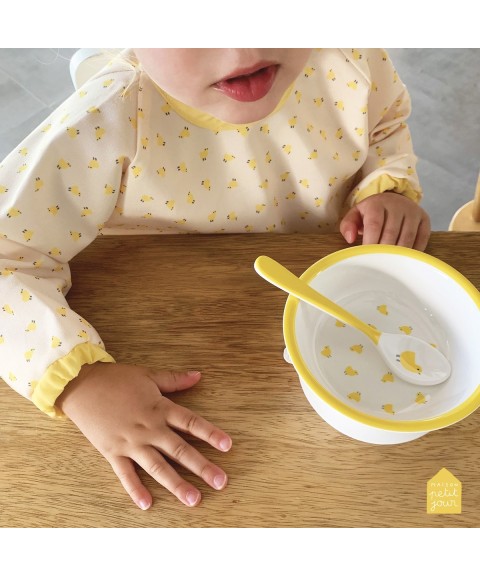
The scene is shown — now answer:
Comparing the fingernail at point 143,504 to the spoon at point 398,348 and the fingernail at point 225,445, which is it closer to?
the fingernail at point 225,445

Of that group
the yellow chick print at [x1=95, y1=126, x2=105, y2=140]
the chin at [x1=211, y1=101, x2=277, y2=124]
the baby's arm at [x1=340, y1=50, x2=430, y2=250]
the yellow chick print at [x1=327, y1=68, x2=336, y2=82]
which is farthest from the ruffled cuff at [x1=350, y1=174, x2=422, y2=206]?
the yellow chick print at [x1=95, y1=126, x2=105, y2=140]

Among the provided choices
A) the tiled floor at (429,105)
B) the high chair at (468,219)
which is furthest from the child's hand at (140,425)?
the tiled floor at (429,105)

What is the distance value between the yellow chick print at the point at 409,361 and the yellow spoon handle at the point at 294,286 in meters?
0.06

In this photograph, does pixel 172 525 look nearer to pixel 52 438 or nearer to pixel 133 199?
pixel 52 438

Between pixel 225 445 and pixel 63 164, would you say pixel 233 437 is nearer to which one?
pixel 225 445

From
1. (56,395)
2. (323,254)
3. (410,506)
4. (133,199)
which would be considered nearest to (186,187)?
(133,199)

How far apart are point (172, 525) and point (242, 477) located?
7 centimetres

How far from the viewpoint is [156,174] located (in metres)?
0.73

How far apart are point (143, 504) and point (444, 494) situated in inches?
10.5

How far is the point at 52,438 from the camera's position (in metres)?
0.60

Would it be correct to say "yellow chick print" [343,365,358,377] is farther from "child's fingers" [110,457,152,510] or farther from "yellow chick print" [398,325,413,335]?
"child's fingers" [110,457,152,510]

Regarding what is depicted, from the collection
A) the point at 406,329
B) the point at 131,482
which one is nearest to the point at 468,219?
the point at 406,329

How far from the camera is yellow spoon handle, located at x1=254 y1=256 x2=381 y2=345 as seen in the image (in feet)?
1.83

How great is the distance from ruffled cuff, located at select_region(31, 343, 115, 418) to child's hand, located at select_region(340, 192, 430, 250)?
0.30 metres
